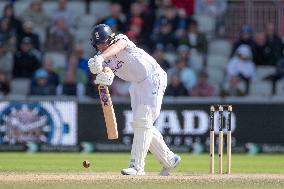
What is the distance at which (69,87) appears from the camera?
21.1 m

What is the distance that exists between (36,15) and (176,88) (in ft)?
13.1

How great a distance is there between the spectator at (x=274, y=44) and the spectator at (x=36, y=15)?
197 inches

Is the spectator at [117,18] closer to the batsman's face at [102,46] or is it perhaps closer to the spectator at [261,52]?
the spectator at [261,52]

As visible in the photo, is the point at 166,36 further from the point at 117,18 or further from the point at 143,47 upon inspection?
the point at 117,18

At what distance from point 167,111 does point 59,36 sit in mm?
3750

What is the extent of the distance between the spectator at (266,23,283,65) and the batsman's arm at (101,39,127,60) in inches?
398

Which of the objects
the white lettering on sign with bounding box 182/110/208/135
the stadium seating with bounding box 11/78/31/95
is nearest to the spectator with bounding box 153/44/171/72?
the white lettering on sign with bounding box 182/110/208/135

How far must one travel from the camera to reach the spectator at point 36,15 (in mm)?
22844

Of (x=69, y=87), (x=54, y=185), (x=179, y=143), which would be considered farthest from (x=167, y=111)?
(x=54, y=185)

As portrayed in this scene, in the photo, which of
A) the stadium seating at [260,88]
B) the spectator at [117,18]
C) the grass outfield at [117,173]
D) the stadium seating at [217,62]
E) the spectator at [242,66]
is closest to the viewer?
the grass outfield at [117,173]

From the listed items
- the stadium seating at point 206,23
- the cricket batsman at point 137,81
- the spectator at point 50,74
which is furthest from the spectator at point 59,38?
the cricket batsman at point 137,81

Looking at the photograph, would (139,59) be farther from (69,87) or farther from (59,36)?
(59,36)

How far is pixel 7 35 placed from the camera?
885 inches

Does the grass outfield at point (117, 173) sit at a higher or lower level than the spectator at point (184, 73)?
lower
